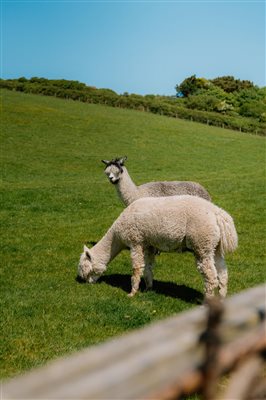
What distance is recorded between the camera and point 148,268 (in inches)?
405

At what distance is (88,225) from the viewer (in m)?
17.4

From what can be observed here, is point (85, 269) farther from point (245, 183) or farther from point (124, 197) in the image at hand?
point (245, 183)

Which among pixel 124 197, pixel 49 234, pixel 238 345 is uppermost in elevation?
pixel 238 345

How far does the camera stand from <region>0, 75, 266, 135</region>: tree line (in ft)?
211

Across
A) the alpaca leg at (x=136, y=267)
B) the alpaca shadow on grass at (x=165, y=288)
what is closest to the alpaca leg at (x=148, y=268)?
the alpaca shadow on grass at (x=165, y=288)

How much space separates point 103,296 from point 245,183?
18.4m

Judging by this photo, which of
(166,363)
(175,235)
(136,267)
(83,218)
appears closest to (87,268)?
(136,267)

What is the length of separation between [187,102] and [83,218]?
6072cm

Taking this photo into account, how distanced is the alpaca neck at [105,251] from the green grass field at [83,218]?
459 mm

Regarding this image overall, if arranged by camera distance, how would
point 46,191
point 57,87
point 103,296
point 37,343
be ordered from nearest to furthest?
point 37,343 < point 103,296 < point 46,191 < point 57,87

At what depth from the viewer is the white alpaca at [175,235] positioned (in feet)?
28.8

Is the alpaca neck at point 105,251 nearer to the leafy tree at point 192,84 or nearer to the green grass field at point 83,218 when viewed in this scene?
the green grass field at point 83,218

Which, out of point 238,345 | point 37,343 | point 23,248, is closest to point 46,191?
point 23,248

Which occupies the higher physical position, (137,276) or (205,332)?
(205,332)
